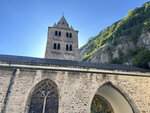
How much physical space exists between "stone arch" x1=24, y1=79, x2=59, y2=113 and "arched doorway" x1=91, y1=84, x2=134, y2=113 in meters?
4.06

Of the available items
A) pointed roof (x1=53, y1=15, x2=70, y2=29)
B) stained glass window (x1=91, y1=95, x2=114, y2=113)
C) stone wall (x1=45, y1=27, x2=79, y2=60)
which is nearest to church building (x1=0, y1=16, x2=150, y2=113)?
stained glass window (x1=91, y1=95, x2=114, y2=113)

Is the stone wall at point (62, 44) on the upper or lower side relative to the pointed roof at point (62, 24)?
lower

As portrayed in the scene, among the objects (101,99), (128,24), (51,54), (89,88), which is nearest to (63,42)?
(51,54)

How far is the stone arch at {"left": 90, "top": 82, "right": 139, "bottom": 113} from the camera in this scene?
24.2ft

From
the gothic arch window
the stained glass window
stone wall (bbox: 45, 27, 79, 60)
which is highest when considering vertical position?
stone wall (bbox: 45, 27, 79, 60)

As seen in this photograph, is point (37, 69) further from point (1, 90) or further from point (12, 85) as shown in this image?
point (1, 90)

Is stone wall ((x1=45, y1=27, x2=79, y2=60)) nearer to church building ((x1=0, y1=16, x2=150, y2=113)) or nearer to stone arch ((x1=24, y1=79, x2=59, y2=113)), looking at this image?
church building ((x1=0, y1=16, x2=150, y2=113))

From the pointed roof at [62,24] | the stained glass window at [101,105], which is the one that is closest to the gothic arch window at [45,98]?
the stained glass window at [101,105]

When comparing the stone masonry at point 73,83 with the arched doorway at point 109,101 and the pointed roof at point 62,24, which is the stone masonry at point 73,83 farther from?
the pointed roof at point 62,24

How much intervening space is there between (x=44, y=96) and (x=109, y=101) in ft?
21.5

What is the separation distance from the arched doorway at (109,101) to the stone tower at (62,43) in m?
8.98

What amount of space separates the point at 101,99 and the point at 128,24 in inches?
999

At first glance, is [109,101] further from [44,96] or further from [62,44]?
[62,44]

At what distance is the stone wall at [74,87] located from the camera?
6.42 m
